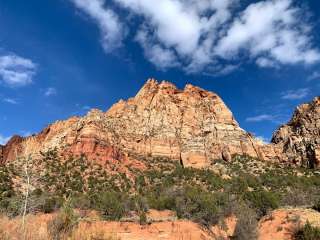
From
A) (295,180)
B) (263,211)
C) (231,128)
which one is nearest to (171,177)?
(295,180)

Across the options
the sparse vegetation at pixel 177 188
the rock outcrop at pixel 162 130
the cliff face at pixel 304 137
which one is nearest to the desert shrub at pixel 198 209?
the sparse vegetation at pixel 177 188

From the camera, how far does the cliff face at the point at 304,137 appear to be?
73000 millimetres

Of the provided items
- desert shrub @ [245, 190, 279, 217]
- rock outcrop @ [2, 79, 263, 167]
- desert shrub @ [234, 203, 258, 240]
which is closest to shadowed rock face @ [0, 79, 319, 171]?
rock outcrop @ [2, 79, 263, 167]

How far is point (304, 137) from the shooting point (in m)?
78.8

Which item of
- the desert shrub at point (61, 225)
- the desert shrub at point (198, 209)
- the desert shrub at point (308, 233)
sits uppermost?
the desert shrub at point (198, 209)

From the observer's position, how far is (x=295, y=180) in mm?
58250

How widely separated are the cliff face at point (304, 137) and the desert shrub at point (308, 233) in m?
55.9

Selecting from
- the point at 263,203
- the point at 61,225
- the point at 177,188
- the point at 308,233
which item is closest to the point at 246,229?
the point at 308,233

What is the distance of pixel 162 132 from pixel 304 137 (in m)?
32.9

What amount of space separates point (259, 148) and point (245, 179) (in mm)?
25855

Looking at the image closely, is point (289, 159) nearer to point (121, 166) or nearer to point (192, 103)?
point (192, 103)

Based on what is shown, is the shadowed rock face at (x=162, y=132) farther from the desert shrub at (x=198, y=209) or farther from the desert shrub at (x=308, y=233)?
the desert shrub at (x=308, y=233)

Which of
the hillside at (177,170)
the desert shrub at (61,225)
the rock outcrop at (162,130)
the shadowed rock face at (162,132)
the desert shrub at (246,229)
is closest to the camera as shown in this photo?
the desert shrub at (61,225)

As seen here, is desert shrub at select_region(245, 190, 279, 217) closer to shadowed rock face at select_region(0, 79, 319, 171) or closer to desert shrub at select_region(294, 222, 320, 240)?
desert shrub at select_region(294, 222, 320, 240)
